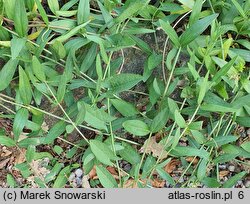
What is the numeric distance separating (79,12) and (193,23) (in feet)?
1.48

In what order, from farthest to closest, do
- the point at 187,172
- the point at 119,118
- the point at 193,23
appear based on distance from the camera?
the point at 187,172, the point at 119,118, the point at 193,23

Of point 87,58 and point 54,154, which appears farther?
point 54,154

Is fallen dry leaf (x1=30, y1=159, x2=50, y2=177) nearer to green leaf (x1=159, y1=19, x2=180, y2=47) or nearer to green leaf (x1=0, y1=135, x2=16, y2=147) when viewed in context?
green leaf (x1=0, y1=135, x2=16, y2=147)

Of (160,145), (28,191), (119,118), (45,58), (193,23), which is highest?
(193,23)

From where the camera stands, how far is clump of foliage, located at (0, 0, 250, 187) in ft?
5.43

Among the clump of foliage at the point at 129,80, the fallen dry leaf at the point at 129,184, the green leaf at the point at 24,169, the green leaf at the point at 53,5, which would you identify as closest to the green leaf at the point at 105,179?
the clump of foliage at the point at 129,80

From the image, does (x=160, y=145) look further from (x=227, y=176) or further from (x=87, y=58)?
(x=87, y=58)

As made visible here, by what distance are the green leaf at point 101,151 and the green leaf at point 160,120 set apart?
20cm

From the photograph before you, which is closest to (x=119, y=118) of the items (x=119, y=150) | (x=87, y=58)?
(x=119, y=150)

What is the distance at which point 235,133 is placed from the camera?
6.37 ft

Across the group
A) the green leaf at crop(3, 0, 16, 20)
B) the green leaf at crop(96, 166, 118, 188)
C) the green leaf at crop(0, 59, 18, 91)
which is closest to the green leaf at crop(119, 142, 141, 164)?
the green leaf at crop(96, 166, 118, 188)

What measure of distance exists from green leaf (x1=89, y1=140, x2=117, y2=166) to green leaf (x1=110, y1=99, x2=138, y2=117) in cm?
17

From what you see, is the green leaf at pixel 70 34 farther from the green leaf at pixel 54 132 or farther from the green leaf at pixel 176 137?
the green leaf at pixel 176 137

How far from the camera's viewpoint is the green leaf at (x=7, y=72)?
1.68 metres
